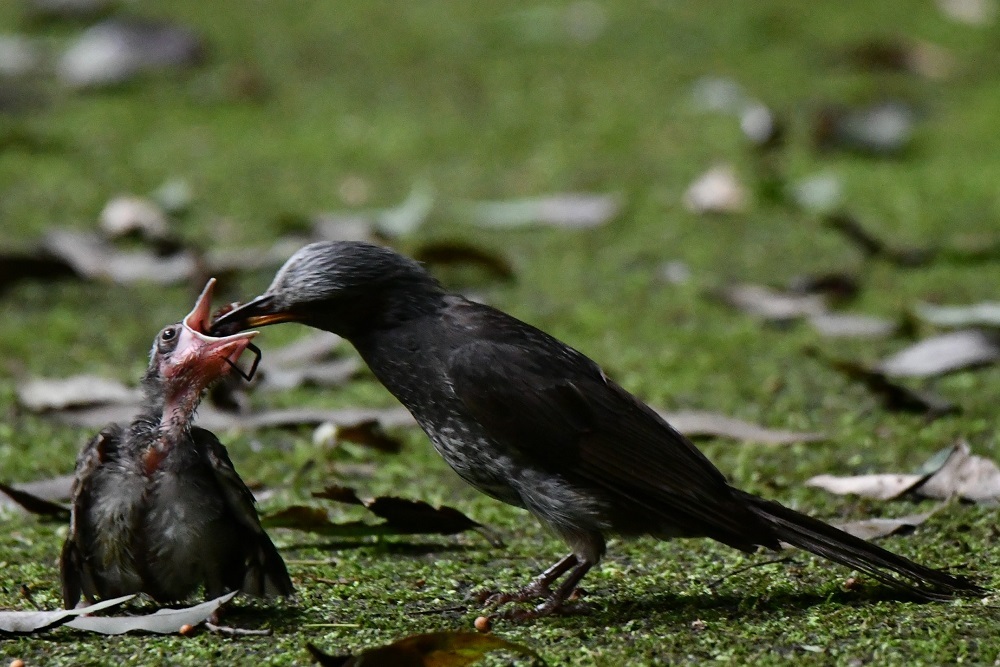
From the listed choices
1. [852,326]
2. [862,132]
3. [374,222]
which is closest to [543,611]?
[852,326]

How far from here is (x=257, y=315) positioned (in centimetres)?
375

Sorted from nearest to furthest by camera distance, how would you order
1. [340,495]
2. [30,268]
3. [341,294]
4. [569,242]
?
[341,294] → [340,495] → [30,268] → [569,242]

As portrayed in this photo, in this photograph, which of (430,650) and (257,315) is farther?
(257,315)

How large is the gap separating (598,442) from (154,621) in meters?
1.06

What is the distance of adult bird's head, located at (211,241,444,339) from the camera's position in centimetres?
371

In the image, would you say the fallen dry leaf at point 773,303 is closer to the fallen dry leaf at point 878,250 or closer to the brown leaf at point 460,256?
the fallen dry leaf at point 878,250

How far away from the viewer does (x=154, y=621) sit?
3273mm

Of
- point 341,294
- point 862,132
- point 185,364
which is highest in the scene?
point 862,132

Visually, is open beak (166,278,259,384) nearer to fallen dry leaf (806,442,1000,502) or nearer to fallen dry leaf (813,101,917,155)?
fallen dry leaf (806,442,1000,502)

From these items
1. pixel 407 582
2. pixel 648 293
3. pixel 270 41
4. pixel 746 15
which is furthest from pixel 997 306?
pixel 270 41

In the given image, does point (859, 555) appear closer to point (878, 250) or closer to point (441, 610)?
point (441, 610)

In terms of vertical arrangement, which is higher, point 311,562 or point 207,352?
point 207,352

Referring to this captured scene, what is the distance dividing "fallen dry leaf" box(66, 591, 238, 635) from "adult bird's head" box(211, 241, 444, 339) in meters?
0.76

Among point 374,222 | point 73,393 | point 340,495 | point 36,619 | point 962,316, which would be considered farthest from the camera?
point 374,222
